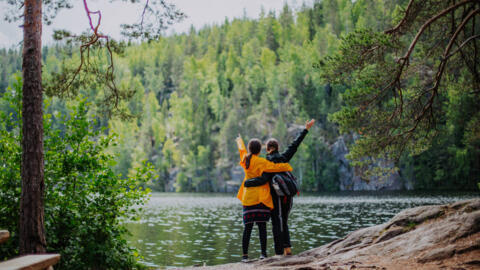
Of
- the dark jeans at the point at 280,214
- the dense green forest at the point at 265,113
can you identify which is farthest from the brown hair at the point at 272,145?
the dense green forest at the point at 265,113

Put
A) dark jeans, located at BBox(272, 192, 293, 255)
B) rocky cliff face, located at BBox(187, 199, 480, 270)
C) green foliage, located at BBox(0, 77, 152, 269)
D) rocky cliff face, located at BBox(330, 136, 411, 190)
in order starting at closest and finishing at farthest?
1. rocky cliff face, located at BBox(187, 199, 480, 270)
2. green foliage, located at BBox(0, 77, 152, 269)
3. dark jeans, located at BBox(272, 192, 293, 255)
4. rocky cliff face, located at BBox(330, 136, 411, 190)

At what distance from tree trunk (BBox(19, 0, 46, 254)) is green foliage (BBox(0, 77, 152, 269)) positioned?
680 millimetres

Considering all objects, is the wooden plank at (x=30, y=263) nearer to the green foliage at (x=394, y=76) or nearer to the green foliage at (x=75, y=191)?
the green foliage at (x=75, y=191)

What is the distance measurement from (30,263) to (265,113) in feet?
232

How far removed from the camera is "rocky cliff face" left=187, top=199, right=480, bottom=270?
4766 millimetres

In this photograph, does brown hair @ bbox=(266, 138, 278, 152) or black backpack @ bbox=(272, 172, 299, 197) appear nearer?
black backpack @ bbox=(272, 172, 299, 197)

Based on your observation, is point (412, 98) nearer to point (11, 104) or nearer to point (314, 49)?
point (11, 104)

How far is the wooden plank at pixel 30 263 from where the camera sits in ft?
11.4

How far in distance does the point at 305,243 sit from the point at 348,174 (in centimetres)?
4987

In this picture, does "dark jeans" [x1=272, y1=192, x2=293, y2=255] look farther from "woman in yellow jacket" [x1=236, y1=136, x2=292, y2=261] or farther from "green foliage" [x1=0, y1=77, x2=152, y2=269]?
"green foliage" [x1=0, y1=77, x2=152, y2=269]

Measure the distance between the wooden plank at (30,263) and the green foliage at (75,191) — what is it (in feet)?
7.33

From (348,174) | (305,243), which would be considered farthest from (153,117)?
(305,243)

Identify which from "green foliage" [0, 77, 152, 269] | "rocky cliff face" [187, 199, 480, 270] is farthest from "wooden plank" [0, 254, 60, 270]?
"rocky cliff face" [187, 199, 480, 270]

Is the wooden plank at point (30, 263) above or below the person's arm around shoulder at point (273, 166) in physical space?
below
